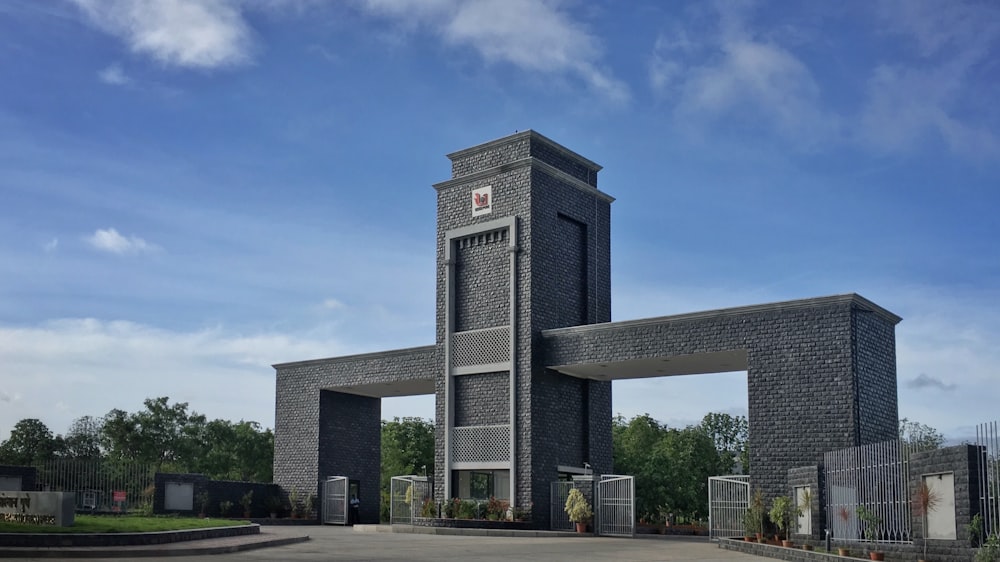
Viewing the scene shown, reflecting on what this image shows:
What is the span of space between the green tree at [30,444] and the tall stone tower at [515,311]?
30.5m

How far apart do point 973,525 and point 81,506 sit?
23.3 metres

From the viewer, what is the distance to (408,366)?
29.8m

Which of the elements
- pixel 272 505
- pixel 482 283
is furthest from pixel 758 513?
pixel 272 505

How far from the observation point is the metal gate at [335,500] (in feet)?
102

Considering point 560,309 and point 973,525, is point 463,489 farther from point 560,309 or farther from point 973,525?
point 973,525

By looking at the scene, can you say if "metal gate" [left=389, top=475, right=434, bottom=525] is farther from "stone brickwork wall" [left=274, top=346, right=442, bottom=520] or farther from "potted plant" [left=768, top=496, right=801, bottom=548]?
"potted plant" [left=768, top=496, right=801, bottom=548]

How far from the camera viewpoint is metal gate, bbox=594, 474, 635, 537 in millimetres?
24297

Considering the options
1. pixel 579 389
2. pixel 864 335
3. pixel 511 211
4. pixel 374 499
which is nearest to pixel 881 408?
pixel 864 335

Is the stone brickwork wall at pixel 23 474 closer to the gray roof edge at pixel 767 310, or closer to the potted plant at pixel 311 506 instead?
the potted plant at pixel 311 506

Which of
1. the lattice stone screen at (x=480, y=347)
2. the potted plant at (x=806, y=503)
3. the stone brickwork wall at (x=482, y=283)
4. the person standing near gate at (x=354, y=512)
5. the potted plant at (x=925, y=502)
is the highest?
Result: the stone brickwork wall at (x=482, y=283)

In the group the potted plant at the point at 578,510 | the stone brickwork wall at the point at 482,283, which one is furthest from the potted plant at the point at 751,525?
the stone brickwork wall at the point at 482,283

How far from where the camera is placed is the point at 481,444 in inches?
1055

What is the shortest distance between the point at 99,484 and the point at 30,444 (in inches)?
1002

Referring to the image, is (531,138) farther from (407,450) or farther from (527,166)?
(407,450)
